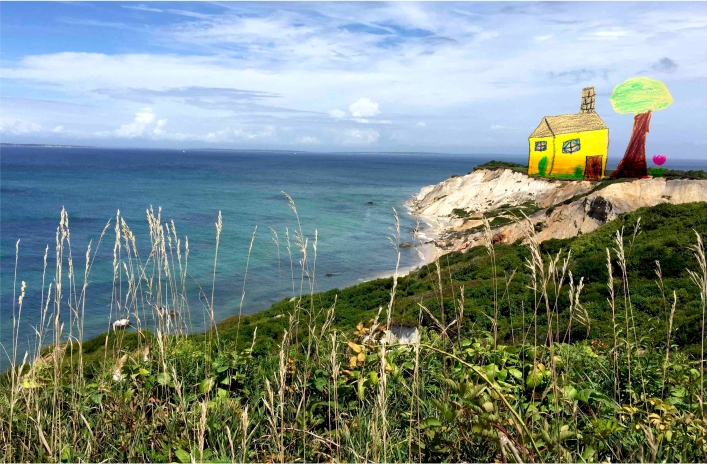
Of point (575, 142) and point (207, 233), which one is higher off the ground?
point (575, 142)

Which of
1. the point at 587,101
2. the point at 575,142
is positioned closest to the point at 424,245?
the point at 575,142

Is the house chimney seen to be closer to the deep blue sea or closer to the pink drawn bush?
the pink drawn bush

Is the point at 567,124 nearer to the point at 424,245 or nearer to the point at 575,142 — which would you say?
the point at 575,142

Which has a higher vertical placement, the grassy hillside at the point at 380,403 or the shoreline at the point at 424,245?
the grassy hillside at the point at 380,403

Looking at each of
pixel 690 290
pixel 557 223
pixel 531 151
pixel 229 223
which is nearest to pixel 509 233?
pixel 557 223

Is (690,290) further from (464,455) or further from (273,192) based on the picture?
(273,192)

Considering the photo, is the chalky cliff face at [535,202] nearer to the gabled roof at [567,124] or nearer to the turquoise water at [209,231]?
the gabled roof at [567,124]

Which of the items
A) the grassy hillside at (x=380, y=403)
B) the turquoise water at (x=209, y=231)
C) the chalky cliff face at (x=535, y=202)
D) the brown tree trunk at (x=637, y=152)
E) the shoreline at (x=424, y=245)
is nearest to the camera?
the grassy hillside at (x=380, y=403)

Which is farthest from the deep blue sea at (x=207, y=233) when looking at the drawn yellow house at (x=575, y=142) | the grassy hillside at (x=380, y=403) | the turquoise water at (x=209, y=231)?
Result: the drawn yellow house at (x=575, y=142)

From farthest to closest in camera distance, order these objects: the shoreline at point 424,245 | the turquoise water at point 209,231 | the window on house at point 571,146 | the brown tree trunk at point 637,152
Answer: the window on house at point 571,146, the shoreline at point 424,245, the brown tree trunk at point 637,152, the turquoise water at point 209,231
